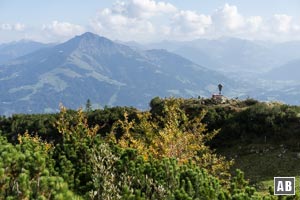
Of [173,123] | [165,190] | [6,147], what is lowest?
[165,190]

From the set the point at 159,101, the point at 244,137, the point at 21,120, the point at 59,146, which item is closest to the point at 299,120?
the point at 244,137

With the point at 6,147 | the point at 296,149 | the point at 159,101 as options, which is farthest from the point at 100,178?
the point at 159,101

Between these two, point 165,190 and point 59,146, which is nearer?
point 165,190

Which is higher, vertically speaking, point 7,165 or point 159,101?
point 159,101

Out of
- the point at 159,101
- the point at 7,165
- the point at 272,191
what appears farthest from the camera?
the point at 159,101

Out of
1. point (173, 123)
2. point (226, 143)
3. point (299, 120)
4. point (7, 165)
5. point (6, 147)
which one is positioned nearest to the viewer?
point (7, 165)

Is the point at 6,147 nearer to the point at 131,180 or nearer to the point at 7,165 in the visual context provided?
the point at 7,165

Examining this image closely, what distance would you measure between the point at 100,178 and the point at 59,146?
4618 mm

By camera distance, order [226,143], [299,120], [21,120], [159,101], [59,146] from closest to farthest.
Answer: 1. [59,146]
2. [299,120]
3. [226,143]
4. [159,101]
5. [21,120]

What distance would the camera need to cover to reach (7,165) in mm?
9742

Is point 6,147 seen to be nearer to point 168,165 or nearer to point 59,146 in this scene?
point 168,165

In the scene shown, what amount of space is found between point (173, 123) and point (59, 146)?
16.5 meters

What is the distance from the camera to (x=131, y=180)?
13.0m

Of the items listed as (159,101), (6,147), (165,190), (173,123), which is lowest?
(165,190)
